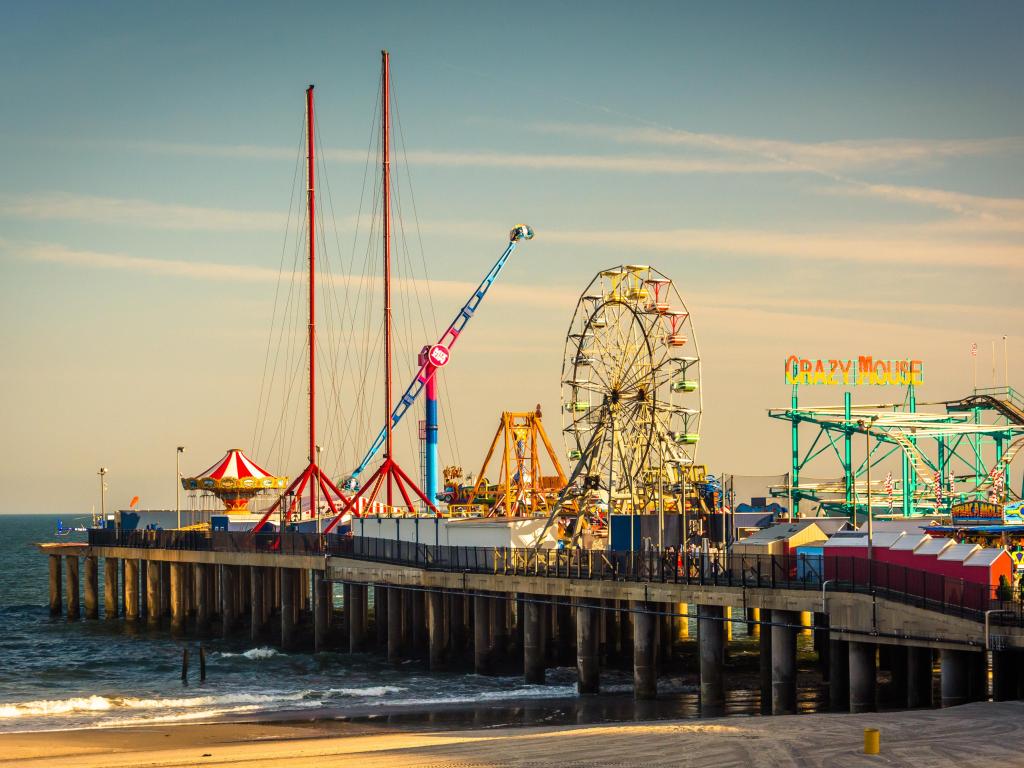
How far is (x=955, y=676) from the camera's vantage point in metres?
40.7

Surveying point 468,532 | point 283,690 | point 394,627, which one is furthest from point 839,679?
point 468,532

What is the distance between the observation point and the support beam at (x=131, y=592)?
86312 millimetres

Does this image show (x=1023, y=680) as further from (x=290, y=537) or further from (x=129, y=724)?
Result: (x=290, y=537)

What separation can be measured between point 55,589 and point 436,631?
4225 cm

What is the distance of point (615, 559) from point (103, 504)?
5194 cm

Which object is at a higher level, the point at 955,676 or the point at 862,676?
the point at 955,676

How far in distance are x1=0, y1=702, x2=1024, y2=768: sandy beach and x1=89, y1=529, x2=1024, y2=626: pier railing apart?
440 cm

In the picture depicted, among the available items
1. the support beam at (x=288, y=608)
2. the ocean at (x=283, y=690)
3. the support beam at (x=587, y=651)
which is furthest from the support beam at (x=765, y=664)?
the support beam at (x=288, y=608)

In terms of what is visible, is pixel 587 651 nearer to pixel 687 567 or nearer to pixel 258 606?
pixel 687 567

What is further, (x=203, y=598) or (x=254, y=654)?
(x=203, y=598)

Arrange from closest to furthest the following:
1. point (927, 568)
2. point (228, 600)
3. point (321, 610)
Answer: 1. point (927, 568)
2. point (321, 610)
3. point (228, 600)

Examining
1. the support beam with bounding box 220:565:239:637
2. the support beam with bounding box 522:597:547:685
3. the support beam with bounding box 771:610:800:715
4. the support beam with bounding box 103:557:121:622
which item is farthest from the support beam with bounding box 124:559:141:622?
the support beam with bounding box 771:610:800:715

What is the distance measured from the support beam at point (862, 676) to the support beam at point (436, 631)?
72.8 feet

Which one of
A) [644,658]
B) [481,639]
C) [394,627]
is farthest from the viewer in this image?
[394,627]
